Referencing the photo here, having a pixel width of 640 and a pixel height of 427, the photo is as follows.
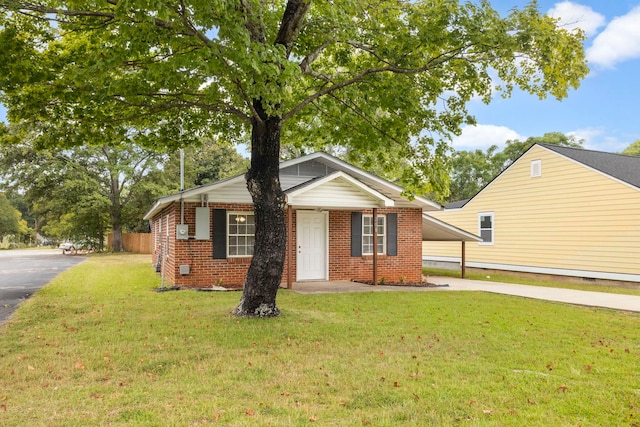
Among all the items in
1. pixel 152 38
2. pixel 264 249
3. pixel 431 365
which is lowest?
pixel 431 365

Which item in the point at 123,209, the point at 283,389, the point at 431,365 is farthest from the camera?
the point at 123,209

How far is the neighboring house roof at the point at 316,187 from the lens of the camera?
1237 cm

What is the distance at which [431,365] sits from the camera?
5363mm

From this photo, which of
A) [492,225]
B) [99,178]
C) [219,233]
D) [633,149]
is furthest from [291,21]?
[633,149]

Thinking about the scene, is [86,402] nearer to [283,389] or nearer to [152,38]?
[283,389]

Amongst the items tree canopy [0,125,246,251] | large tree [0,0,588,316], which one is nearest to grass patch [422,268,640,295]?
large tree [0,0,588,316]

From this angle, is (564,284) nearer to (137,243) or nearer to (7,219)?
(137,243)

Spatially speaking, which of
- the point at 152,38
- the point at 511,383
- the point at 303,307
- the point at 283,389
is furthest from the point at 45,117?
the point at 511,383

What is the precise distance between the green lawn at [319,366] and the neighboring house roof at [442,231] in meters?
7.00

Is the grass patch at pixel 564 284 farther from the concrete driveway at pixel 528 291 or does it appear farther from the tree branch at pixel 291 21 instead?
the tree branch at pixel 291 21

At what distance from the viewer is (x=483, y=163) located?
4109 centimetres

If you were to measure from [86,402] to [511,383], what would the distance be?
4140 mm

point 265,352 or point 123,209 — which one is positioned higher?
point 123,209

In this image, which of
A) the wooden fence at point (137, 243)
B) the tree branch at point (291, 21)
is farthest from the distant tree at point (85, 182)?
the tree branch at point (291, 21)
